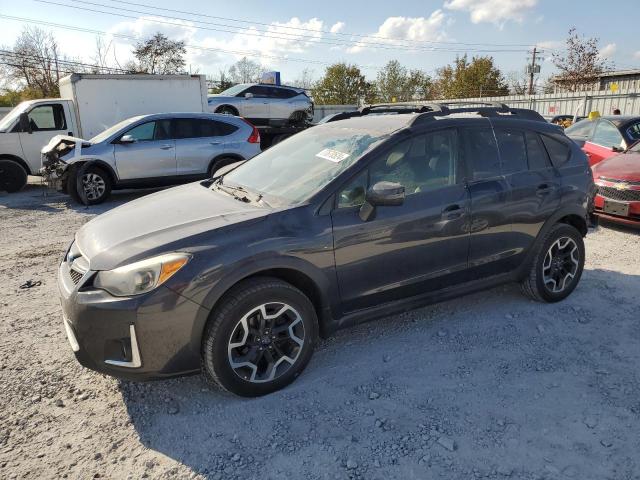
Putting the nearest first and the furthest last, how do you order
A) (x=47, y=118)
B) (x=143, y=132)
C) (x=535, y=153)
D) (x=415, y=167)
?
(x=415, y=167) < (x=535, y=153) < (x=143, y=132) < (x=47, y=118)

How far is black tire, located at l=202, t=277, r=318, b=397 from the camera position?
8.98ft

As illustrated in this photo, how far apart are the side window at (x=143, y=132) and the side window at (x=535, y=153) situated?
292 inches

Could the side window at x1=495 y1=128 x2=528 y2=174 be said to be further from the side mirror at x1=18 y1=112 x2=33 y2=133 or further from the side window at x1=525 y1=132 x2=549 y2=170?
the side mirror at x1=18 y1=112 x2=33 y2=133

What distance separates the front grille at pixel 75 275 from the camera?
2822 millimetres

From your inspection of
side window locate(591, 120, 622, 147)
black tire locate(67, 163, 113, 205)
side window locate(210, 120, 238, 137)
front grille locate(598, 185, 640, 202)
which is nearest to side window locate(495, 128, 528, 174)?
front grille locate(598, 185, 640, 202)

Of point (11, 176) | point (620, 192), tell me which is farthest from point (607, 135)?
point (11, 176)

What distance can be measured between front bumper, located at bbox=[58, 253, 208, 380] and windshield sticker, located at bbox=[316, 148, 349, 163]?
1.45 meters

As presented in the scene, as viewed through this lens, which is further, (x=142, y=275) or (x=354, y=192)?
(x=354, y=192)

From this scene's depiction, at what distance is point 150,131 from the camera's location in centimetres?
936

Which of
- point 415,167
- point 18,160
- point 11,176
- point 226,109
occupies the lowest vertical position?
point 11,176

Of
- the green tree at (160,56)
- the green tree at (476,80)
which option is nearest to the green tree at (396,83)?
the green tree at (476,80)

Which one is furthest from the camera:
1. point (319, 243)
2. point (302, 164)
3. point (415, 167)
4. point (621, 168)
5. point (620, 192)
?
point (621, 168)

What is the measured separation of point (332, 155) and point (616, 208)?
5164 mm

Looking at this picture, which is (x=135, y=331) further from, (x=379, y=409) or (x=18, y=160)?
(x=18, y=160)
